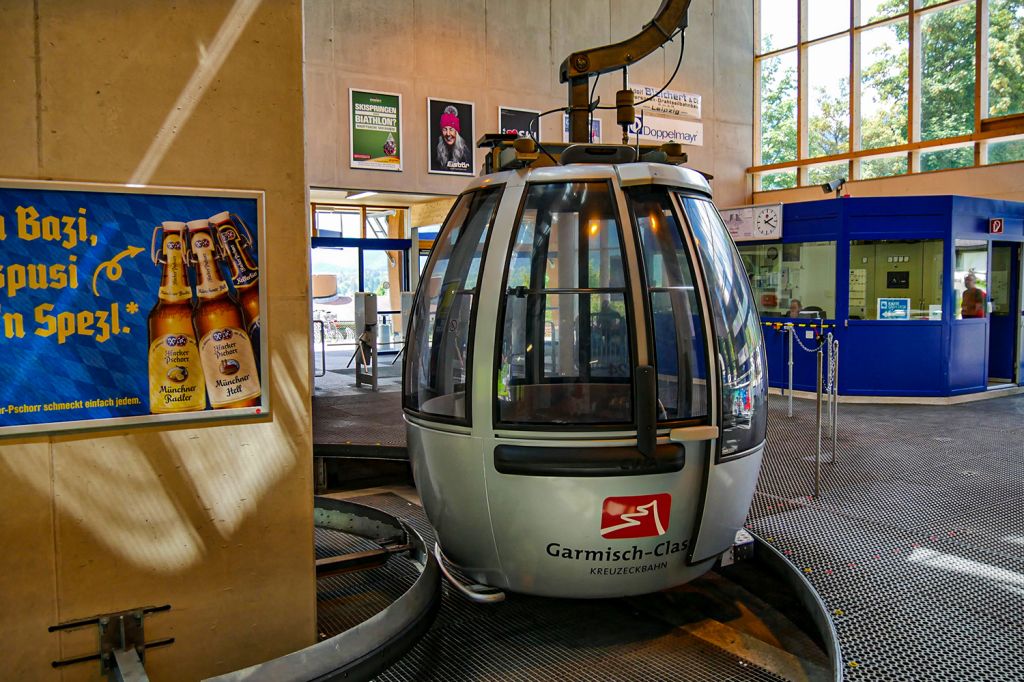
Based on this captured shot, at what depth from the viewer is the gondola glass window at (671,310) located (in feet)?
10.7

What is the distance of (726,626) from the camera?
3648mm

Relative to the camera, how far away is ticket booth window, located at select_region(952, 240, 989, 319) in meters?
10.1

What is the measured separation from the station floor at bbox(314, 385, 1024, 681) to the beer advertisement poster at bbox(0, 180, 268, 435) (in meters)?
2.40

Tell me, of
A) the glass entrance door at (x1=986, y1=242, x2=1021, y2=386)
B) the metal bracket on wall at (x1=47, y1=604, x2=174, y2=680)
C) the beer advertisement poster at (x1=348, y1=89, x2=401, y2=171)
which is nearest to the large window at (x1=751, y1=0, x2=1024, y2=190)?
the glass entrance door at (x1=986, y1=242, x2=1021, y2=386)

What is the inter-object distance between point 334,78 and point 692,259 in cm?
940

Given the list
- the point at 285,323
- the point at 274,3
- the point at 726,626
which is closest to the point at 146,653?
the point at 285,323

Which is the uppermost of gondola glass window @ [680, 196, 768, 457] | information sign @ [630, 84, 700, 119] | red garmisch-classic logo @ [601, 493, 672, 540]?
information sign @ [630, 84, 700, 119]

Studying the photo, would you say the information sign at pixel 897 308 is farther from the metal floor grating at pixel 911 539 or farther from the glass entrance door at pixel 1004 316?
the metal floor grating at pixel 911 539

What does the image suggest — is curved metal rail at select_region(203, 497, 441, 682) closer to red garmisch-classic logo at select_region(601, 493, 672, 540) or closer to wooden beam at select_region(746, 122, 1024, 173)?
red garmisch-classic logo at select_region(601, 493, 672, 540)

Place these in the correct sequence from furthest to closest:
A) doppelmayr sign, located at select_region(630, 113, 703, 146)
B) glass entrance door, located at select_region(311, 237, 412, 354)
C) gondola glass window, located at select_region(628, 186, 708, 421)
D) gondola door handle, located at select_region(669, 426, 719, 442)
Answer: doppelmayr sign, located at select_region(630, 113, 703, 146) < glass entrance door, located at select_region(311, 237, 412, 354) < gondola glass window, located at select_region(628, 186, 708, 421) < gondola door handle, located at select_region(669, 426, 719, 442)

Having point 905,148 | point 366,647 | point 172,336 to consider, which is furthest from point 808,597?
point 905,148

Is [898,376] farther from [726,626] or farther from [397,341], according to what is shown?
[397,341]

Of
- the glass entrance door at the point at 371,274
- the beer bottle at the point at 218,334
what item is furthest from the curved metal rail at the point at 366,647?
the glass entrance door at the point at 371,274

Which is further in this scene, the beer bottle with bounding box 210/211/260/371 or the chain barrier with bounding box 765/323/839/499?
the chain barrier with bounding box 765/323/839/499
